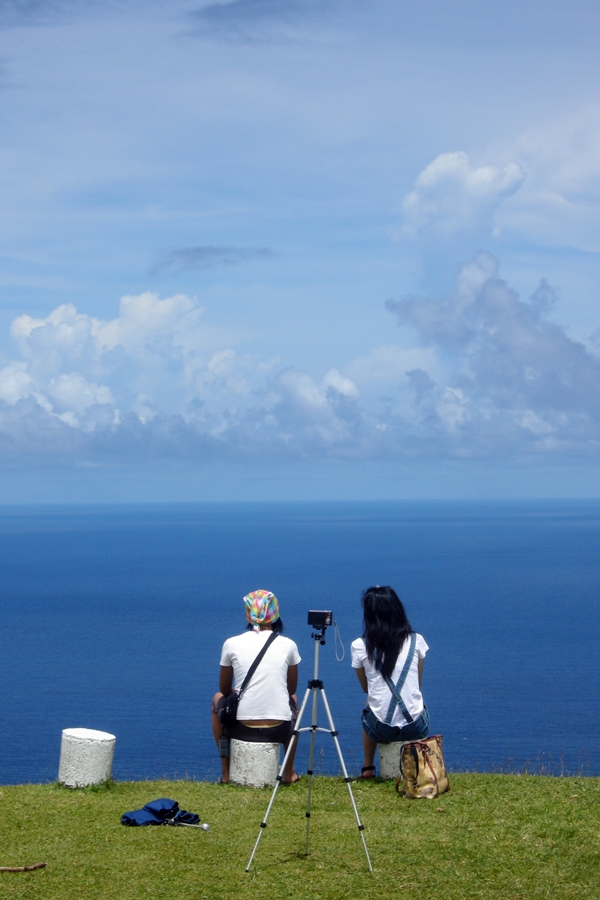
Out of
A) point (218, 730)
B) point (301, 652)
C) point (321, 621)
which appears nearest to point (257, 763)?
point (218, 730)

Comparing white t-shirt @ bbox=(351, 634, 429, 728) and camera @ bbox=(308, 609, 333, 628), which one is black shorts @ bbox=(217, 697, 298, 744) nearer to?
white t-shirt @ bbox=(351, 634, 429, 728)

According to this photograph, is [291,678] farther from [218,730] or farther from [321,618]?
[321,618]

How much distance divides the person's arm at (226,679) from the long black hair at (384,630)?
1.36 m

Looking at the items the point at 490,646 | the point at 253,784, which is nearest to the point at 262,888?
the point at 253,784

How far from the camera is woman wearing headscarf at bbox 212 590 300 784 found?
9047mm

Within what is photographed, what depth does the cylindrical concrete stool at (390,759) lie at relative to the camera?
29.9ft

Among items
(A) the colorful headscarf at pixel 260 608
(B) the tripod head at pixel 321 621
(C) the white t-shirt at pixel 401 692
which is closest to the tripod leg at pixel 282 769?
(B) the tripod head at pixel 321 621

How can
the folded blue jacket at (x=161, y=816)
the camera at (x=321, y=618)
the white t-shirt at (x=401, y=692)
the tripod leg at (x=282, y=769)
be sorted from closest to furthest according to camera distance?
the tripod leg at (x=282, y=769) → the camera at (x=321, y=618) → the folded blue jacket at (x=161, y=816) → the white t-shirt at (x=401, y=692)

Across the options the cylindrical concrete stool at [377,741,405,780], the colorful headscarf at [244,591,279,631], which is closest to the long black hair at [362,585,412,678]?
the cylindrical concrete stool at [377,741,405,780]

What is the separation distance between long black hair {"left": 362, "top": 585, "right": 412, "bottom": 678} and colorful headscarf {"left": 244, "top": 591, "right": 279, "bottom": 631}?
2.99 ft

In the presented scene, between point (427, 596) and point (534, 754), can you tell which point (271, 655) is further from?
point (427, 596)

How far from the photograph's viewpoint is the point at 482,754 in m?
45.8

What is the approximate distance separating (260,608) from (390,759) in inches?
77.4

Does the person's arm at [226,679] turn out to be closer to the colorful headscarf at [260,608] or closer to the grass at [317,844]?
the colorful headscarf at [260,608]
